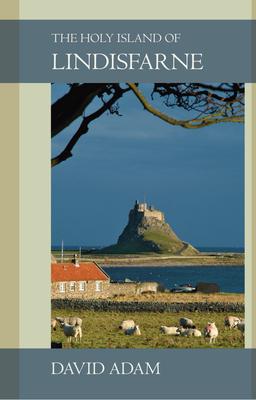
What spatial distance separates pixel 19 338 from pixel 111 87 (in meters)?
3.45

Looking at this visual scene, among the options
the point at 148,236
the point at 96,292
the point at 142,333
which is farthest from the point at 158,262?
the point at 142,333

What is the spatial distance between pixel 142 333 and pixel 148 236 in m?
Result: 158

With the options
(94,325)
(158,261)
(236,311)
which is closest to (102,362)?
(94,325)

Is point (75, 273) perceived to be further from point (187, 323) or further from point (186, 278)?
point (186, 278)

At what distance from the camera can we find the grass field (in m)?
14.4

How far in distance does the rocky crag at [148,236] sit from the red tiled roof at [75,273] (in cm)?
13474

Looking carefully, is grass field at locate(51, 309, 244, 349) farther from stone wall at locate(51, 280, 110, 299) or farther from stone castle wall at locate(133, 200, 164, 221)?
stone castle wall at locate(133, 200, 164, 221)

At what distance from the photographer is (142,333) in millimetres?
18234

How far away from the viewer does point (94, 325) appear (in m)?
20.4

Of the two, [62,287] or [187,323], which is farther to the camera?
[62,287]

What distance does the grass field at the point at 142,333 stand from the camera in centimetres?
1440

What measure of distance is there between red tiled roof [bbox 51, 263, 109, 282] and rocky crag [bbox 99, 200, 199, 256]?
13474 centimetres

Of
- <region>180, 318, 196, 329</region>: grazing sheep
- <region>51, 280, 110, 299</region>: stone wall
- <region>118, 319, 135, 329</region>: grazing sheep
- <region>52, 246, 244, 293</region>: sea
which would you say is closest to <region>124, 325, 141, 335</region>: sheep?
<region>118, 319, 135, 329</region>: grazing sheep

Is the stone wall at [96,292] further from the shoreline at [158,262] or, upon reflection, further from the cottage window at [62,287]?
the shoreline at [158,262]
